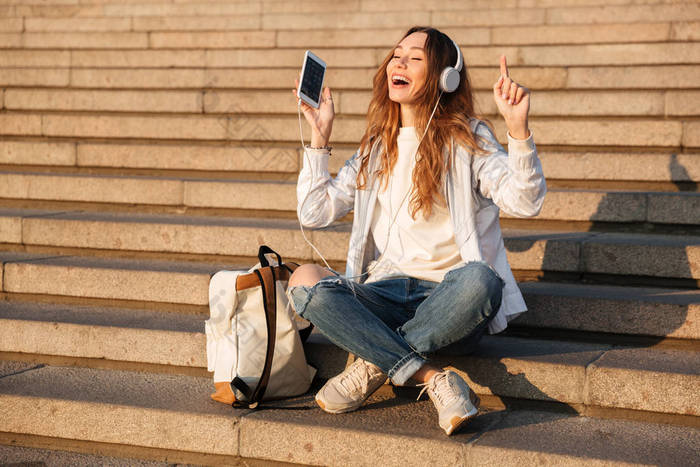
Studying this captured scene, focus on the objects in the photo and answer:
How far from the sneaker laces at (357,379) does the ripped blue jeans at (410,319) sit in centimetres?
10

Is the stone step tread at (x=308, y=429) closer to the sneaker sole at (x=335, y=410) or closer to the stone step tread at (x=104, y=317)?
the sneaker sole at (x=335, y=410)

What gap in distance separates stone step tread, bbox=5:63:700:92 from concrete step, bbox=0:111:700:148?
495 millimetres

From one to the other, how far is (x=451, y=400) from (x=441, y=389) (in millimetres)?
57

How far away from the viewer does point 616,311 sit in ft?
11.5

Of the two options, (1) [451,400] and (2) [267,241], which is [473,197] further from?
(2) [267,241]

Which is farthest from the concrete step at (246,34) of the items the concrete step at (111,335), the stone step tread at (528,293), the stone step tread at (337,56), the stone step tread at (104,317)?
the concrete step at (111,335)

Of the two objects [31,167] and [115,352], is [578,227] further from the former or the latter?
[31,167]

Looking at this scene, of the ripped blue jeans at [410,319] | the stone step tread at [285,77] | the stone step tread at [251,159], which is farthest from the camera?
the stone step tread at [285,77]

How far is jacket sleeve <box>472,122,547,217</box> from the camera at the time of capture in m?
→ 2.89

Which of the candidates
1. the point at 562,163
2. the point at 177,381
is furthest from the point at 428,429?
the point at 562,163

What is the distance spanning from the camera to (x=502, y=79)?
9.20ft

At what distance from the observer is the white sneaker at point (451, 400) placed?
9.39 feet

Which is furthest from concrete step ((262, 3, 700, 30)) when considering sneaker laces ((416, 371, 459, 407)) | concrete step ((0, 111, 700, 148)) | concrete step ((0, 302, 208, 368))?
sneaker laces ((416, 371, 459, 407))

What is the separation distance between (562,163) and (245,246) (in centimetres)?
193
